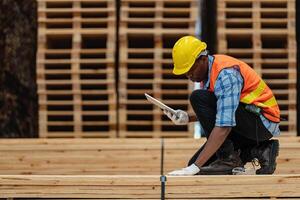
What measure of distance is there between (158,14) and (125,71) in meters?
0.61

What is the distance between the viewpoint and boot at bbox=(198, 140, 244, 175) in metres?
3.69

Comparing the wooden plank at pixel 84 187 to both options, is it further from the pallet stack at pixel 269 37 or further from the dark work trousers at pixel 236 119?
the pallet stack at pixel 269 37

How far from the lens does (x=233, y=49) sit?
5.78 meters

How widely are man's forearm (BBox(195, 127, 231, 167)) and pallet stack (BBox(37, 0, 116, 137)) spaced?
7.57ft

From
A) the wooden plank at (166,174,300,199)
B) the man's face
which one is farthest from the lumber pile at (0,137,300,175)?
the wooden plank at (166,174,300,199)

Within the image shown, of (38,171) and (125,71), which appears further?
A: (125,71)

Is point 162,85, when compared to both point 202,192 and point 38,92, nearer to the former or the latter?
point 38,92

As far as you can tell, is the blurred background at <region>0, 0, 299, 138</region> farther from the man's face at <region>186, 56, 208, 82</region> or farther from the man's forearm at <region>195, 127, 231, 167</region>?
the man's forearm at <region>195, 127, 231, 167</region>

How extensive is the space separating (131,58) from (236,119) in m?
2.46

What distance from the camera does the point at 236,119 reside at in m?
3.73

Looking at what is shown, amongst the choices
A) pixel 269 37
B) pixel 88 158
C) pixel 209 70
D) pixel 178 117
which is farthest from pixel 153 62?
pixel 209 70

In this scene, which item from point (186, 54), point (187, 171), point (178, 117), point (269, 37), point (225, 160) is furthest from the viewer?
point (269, 37)

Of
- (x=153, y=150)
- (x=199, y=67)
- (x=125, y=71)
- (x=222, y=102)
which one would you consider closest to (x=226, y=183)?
(x=222, y=102)

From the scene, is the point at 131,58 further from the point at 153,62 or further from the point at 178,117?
the point at 178,117
